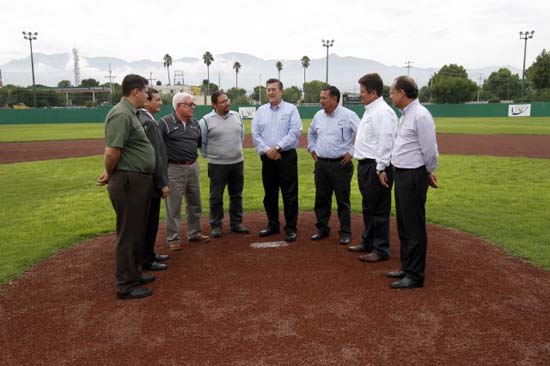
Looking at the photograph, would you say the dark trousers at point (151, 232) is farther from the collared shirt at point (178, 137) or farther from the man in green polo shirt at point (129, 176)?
the collared shirt at point (178, 137)

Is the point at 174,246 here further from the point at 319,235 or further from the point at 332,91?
the point at 332,91

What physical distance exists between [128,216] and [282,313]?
70.3 inches

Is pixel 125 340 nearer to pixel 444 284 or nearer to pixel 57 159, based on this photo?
pixel 444 284

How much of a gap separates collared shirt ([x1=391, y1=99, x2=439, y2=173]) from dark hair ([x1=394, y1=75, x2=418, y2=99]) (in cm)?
9

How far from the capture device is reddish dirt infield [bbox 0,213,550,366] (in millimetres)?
3525

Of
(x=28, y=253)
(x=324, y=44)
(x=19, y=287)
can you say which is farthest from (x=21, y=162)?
(x=324, y=44)

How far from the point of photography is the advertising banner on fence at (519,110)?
46562mm

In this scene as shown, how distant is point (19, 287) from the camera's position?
5016 millimetres

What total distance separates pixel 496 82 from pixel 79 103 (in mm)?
76613

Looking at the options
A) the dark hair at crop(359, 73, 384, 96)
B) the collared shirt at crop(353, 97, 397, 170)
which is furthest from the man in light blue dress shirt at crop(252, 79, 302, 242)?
the dark hair at crop(359, 73, 384, 96)

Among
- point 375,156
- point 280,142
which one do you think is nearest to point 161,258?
point 280,142

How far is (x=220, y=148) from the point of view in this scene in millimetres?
6801

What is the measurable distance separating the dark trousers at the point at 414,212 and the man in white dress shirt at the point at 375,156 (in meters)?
0.63

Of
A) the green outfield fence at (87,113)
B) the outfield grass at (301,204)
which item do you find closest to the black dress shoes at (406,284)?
the outfield grass at (301,204)
